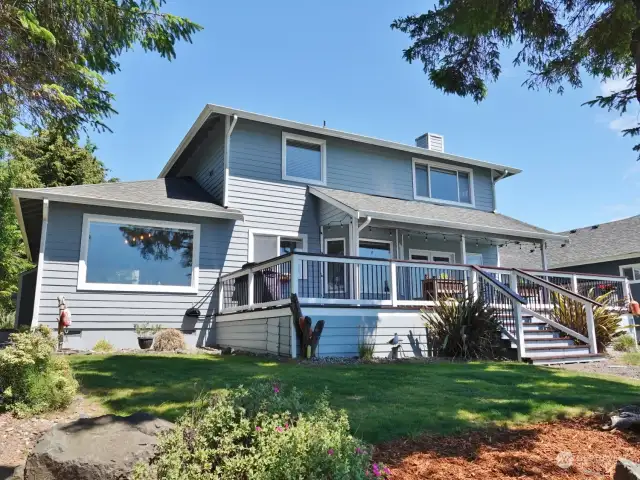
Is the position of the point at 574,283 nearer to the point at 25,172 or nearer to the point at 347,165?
the point at 347,165

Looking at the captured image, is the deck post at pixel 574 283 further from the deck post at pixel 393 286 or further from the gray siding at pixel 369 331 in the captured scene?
the deck post at pixel 393 286

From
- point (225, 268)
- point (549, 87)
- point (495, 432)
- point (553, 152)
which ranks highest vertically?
point (553, 152)

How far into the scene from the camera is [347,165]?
45.9 ft

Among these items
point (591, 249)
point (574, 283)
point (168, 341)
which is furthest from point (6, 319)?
point (591, 249)

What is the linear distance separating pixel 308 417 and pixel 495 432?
1980mm

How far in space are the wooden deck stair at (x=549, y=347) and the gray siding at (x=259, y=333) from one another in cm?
452

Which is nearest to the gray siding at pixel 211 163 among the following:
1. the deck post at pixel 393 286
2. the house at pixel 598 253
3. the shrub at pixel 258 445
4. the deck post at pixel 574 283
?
the deck post at pixel 393 286

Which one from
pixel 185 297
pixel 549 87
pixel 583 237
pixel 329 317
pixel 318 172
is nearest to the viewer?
pixel 549 87

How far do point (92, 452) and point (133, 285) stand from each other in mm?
8567

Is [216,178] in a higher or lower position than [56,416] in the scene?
higher

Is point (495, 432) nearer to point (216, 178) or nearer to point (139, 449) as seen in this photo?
point (139, 449)

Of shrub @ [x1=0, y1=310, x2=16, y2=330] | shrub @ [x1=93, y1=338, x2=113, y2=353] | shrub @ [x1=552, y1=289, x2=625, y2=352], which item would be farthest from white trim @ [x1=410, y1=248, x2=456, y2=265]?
shrub @ [x1=0, y1=310, x2=16, y2=330]

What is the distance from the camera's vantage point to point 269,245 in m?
12.5

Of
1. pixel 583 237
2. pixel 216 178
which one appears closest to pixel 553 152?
pixel 583 237
